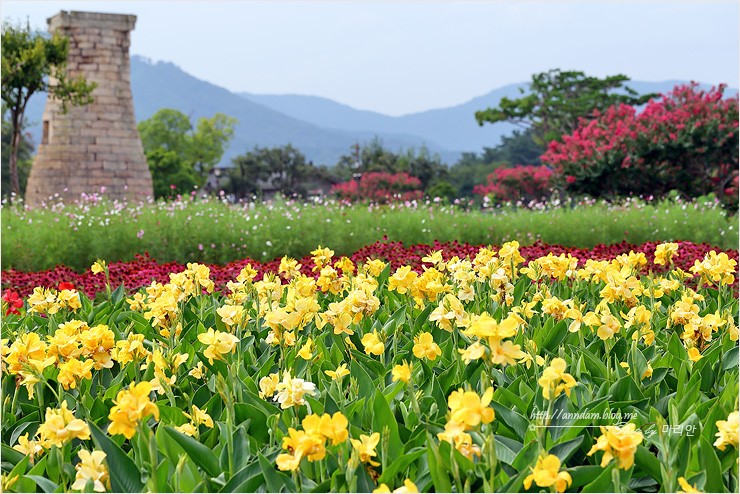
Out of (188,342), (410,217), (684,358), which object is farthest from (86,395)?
(410,217)

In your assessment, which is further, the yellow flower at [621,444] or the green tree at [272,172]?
the green tree at [272,172]

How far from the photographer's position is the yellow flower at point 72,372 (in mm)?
2455

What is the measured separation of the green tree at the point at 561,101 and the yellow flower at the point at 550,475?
36.0 m

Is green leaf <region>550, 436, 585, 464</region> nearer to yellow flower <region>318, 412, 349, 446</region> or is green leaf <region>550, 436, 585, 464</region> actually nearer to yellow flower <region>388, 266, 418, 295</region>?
yellow flower <region>318, 412, 349, 446</region>

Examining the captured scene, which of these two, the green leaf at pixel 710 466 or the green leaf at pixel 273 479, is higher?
the green leaf at pixel 710 466

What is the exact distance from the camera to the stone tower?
20.5m

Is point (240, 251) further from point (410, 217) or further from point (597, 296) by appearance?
point (597, 296)

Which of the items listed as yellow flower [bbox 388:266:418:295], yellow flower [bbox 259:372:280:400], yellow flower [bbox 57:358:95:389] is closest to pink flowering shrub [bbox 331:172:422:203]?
yellow flower [bbox 388:266:418:295]

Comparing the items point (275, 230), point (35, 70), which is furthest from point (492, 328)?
point (35, 70)

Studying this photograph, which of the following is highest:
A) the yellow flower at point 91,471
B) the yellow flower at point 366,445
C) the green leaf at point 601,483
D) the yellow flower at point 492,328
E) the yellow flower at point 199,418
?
the yellow flower at point 492,328

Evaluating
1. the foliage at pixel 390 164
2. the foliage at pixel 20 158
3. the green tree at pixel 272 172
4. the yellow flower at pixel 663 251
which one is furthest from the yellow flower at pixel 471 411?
the green tree at pixel 272 172

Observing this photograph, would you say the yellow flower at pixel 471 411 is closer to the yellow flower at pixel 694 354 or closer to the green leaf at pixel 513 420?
the green leaf at pixel 513 420

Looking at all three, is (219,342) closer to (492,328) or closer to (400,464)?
(400,464)

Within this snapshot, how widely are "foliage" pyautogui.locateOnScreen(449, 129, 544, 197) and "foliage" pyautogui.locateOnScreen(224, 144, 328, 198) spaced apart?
9.29 metres
